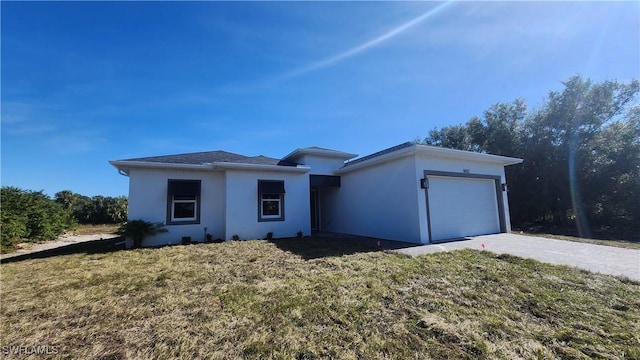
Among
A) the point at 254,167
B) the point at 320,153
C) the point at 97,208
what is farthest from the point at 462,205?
the point at 97,208

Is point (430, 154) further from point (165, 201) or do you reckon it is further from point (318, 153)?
point (165, 201)

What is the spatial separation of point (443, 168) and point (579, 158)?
12.0 m

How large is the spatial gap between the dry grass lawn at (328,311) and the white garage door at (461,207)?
3434 millimetres

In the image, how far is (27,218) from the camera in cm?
1232

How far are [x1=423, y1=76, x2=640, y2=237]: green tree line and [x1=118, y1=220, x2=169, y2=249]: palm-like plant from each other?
20.3m

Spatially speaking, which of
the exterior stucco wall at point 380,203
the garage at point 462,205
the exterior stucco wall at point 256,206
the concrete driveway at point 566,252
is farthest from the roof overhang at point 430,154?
the concrete driveway at point 566,252

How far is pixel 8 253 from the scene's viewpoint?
10.0 m

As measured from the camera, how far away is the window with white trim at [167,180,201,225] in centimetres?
1063

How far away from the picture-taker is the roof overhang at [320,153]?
44.1ft

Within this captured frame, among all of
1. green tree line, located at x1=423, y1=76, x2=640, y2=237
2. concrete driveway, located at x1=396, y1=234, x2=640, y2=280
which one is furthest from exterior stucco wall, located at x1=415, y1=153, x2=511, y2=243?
green tree line, located at x1=423, y1=76, x2=640, y2=237

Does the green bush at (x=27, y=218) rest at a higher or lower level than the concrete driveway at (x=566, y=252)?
higher

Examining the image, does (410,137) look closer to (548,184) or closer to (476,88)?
(548,184)

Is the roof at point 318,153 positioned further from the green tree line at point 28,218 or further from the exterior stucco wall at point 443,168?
the green tree line at point 28,218

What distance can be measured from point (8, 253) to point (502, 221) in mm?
20733
